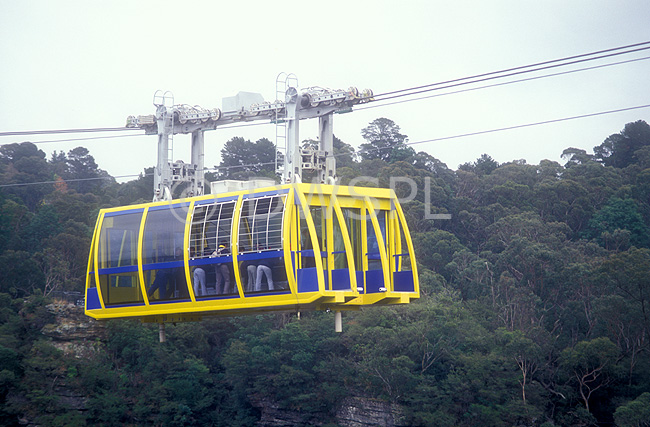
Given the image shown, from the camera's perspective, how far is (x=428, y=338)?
37469mm


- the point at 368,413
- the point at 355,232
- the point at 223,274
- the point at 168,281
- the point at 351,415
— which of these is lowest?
the point at 351,415

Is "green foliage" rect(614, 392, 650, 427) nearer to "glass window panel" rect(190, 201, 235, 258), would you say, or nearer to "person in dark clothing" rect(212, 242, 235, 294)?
"person in dark clothing" rect(212, 242, 235, 294)

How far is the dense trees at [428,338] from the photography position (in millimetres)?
35062

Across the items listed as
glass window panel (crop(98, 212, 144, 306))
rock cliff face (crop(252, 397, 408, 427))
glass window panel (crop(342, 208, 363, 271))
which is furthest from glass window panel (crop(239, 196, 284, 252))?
rock cliff face (crop(252, 397, 408, 427))

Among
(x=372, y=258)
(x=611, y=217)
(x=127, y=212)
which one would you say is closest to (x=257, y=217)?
(x=372, y=258)

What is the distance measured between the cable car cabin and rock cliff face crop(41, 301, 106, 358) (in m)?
27.8

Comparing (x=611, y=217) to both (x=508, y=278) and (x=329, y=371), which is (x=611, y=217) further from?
→ (x=329, y=371)

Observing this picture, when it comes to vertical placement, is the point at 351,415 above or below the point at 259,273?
below

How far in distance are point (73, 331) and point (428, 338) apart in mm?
18223

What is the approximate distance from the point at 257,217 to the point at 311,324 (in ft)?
92.3

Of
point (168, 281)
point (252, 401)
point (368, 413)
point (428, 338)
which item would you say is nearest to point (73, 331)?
point (252, 401)

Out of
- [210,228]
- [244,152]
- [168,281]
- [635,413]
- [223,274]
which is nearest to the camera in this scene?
[223,274]

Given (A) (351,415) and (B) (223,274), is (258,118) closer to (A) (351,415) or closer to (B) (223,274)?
(B) (223,274)

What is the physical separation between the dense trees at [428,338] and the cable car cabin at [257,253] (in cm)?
2106
